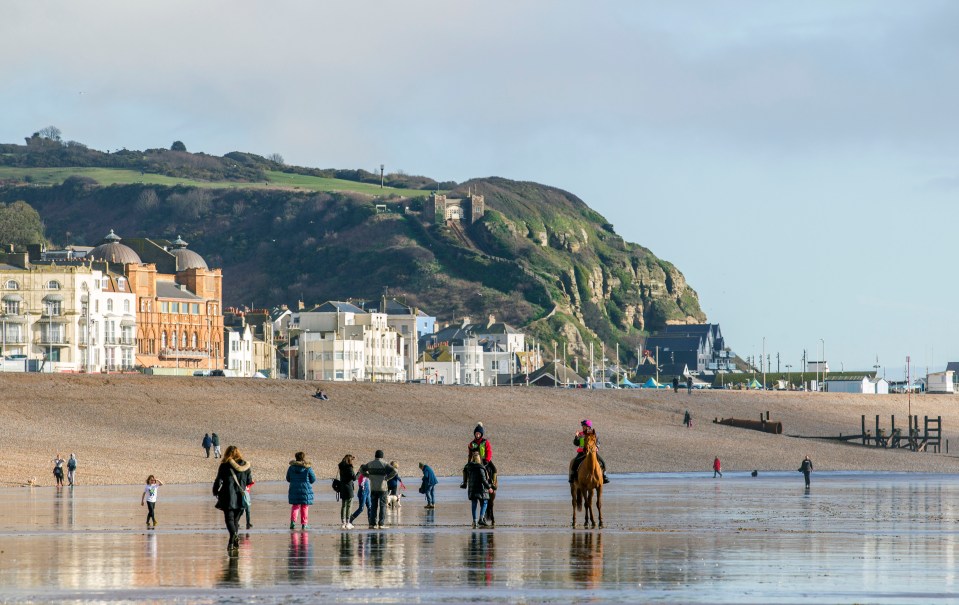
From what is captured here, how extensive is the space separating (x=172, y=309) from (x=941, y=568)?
13001 cm

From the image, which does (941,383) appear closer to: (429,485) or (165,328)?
(165,328)

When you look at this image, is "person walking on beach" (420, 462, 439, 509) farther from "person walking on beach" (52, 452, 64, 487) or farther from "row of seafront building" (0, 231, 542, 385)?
"row of seafront building" (0, 231, 542, 385)

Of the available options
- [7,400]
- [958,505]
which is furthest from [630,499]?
[7,400]

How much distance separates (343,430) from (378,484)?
51.8m

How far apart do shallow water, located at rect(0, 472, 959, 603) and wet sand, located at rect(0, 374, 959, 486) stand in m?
25.7

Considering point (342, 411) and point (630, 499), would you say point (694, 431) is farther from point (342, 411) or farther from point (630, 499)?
point (630, 499)

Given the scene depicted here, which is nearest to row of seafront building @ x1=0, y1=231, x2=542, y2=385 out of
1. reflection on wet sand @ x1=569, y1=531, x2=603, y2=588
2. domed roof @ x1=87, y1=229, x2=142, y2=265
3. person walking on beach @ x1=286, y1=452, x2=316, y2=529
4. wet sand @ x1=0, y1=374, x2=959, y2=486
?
domed roof @ x1=87, y1=229, x2=142, y2=265

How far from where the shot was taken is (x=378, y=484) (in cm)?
3189

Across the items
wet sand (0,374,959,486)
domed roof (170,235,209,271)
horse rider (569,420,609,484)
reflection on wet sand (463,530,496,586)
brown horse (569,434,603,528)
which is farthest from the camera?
domed roof (170,235,209,271)

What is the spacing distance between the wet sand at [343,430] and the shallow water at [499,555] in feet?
84.3

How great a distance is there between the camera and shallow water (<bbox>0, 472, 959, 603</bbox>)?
1894 centimetres

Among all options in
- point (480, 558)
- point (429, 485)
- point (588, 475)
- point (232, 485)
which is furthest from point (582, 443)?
point (429, 485)

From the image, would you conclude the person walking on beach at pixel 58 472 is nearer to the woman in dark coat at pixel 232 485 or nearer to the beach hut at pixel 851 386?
the woman in dark coat at pixel 232 485

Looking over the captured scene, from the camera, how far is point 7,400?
260 feet
